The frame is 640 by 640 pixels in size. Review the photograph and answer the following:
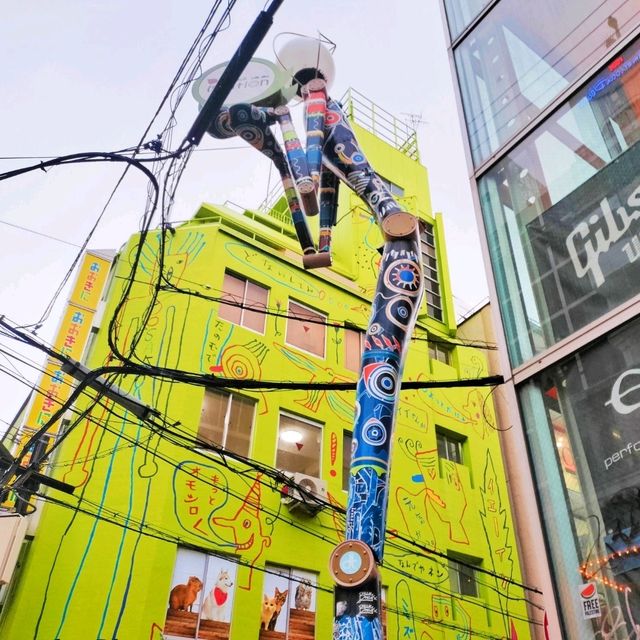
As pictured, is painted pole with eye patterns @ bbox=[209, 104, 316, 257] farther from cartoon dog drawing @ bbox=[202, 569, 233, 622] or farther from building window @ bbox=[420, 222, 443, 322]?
building window @ bbox=[420, 222, 443, 322]

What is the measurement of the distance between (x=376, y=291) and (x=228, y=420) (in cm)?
661

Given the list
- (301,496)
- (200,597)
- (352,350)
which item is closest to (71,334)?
(301,496)

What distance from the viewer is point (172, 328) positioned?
45.0 ft

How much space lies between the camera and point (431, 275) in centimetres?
2042

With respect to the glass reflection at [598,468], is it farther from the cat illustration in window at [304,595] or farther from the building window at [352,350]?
the building window at [352,350]

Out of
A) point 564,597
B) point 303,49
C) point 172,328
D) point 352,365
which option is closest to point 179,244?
point 172,328

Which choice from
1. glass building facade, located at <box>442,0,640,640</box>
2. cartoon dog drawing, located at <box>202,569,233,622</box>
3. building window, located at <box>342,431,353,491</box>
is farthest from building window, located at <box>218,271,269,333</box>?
glass building facade, located at <box>442,0,640,640</box>

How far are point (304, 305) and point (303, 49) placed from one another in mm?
7412

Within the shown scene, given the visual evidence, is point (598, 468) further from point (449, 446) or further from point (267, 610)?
point (449, 446)

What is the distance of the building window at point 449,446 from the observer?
675 inches

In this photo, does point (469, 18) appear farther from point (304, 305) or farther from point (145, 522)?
point (145, 522)

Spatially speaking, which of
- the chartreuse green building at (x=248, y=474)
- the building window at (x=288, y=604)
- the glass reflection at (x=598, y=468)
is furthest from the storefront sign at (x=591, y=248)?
the building window at (x=288, y=604)

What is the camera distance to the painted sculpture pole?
535 cm

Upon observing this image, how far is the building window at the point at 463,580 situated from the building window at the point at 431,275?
756 cm
